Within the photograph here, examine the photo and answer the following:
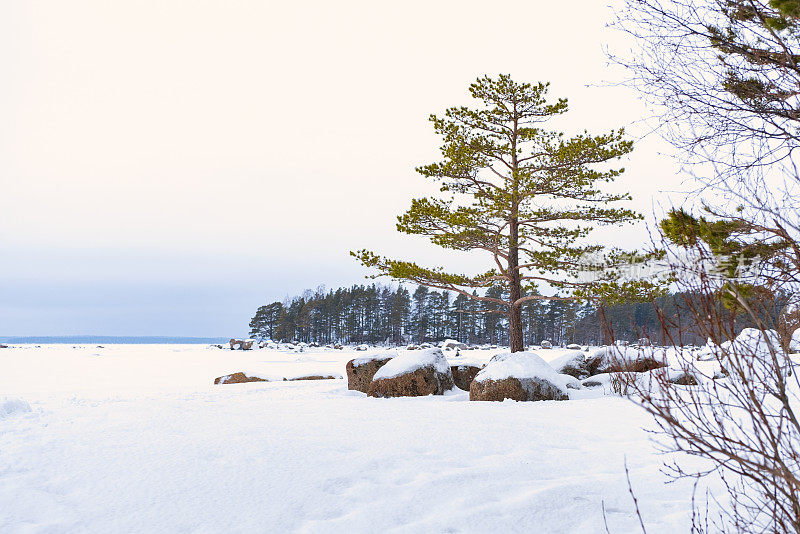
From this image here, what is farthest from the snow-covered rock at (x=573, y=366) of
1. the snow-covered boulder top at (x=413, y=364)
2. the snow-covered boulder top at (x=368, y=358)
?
the snow-covered boulder top at (x=368, y=358)

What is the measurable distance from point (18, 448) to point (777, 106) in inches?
302

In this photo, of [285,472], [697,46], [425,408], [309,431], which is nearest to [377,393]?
[425,408]

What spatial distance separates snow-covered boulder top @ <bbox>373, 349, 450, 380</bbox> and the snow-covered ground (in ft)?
7.15

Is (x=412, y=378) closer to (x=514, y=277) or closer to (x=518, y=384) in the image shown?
(x=518, y=384)

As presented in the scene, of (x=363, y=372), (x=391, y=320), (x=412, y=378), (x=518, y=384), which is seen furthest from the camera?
(x=391, y=320)

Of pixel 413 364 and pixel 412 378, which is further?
pixel 413 364

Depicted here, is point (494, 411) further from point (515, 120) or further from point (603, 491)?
point (515, 120)

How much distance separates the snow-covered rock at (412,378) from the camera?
325 inches

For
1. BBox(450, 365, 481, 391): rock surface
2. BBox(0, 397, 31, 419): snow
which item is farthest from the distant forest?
BBox(0, 397, 31, 419): snow

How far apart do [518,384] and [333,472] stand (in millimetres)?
4402

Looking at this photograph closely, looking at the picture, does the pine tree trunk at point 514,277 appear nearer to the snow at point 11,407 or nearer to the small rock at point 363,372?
the small rock at point 363,372

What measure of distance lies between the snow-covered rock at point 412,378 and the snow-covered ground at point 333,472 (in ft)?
6.70

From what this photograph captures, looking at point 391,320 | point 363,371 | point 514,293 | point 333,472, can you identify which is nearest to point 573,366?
point 514,293

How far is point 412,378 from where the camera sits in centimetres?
829
